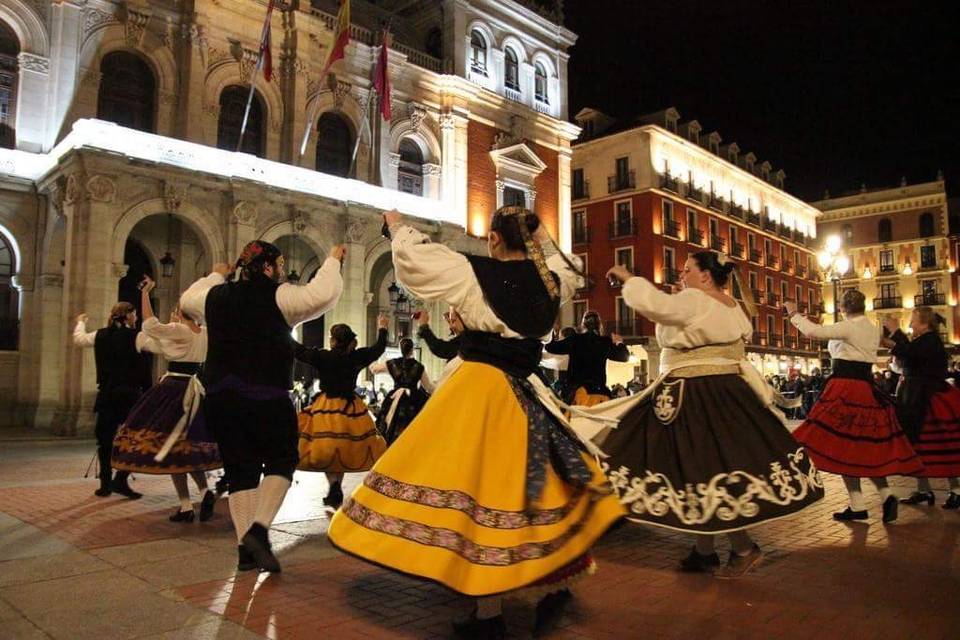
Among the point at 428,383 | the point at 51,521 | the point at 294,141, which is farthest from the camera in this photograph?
the point at 294,141

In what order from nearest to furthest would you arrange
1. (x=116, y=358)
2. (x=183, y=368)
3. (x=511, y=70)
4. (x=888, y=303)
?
(x=183, y=368), (x=116, y=358), (x=511, y=70), (x=888, y=303)

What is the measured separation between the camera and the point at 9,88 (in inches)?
723

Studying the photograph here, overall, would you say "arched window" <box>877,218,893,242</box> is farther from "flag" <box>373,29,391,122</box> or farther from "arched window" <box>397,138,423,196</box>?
"flag" <box>373,29,391,122</box>

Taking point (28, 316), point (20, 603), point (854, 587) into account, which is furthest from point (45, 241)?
point (854, 587)

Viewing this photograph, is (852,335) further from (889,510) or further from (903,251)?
(903,251)

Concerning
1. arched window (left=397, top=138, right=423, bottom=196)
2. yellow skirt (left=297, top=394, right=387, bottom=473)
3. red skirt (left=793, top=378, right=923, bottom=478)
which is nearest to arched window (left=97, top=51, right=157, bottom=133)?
arched window (left=397, top=138, right=423, bottom=196)

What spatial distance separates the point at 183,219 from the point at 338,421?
14.4 m

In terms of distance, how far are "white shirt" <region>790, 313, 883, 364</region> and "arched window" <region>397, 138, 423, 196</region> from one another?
2017 centimetres

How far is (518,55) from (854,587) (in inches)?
1116

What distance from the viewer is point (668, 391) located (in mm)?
5012

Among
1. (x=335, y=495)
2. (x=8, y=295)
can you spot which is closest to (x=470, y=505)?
(x=335, y=495)

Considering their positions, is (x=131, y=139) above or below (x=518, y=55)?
below

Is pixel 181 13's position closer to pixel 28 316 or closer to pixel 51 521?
pixel 28 316

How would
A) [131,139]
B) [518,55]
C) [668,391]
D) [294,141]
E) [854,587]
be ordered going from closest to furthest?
[854,587] → [668,391] → [131,139] → [294,141] → [518,55]
